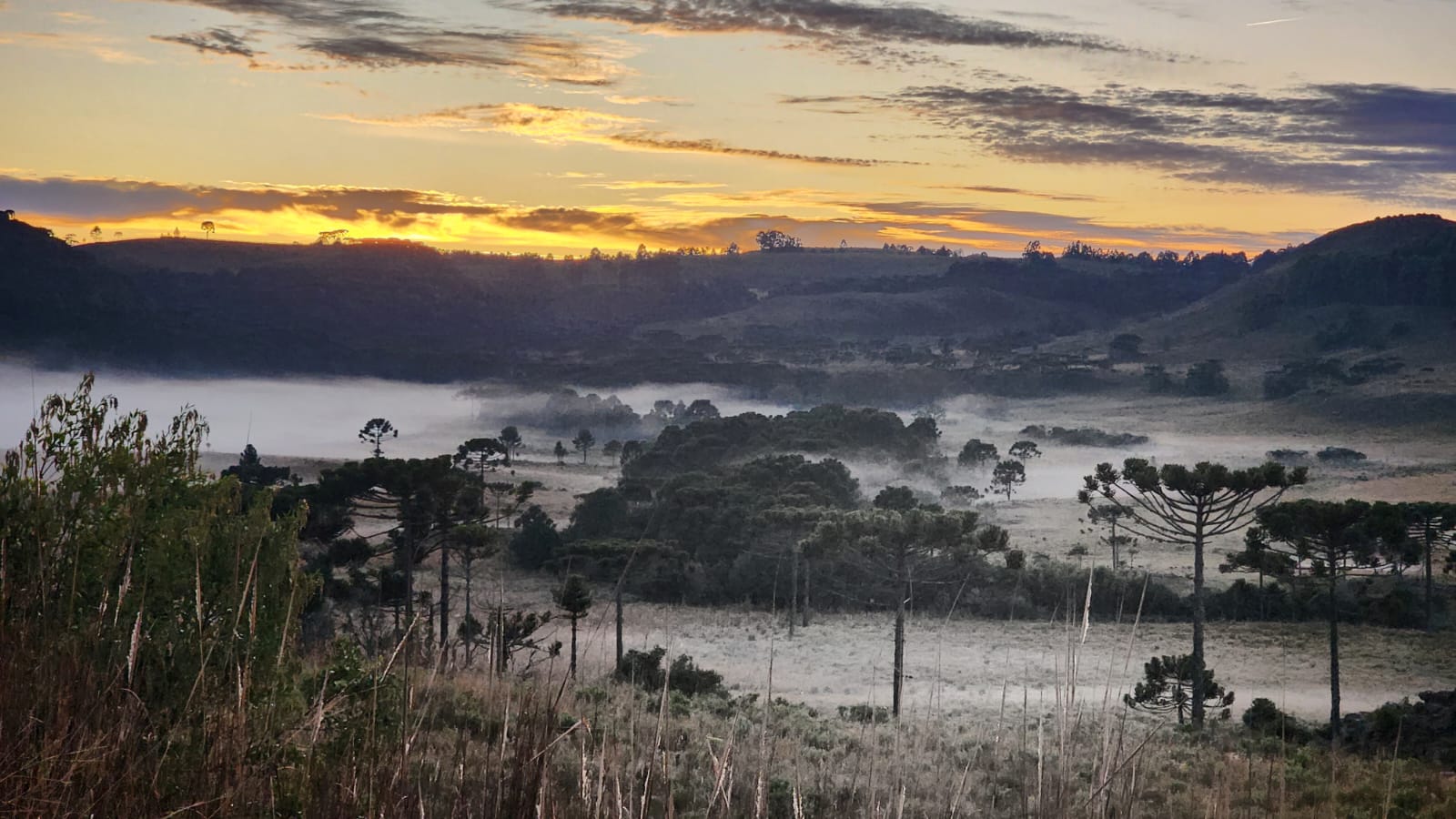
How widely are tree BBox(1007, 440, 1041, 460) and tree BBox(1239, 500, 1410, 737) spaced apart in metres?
56.9

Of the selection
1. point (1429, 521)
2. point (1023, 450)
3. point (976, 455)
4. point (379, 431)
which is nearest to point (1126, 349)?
point (1023, 450)

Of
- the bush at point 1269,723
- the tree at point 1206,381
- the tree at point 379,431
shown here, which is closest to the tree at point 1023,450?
the tree at point 1206,381

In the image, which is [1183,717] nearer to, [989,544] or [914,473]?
[989,544]

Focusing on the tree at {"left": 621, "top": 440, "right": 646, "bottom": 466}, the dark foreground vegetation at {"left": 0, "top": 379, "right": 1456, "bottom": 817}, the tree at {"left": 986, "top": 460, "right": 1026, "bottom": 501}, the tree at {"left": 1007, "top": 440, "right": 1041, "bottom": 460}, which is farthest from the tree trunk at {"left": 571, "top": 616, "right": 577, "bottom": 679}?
the tree at {"left": 1007, "top": 440, "right": 1041, "bottom": 460}

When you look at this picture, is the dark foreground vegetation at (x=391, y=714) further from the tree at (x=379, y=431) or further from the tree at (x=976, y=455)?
the tree at (x=976, y=455)

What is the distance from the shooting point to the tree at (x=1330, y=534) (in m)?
22.2

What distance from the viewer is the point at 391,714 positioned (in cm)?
625

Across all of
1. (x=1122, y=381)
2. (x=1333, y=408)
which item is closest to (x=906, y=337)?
(x=1122, y=381)

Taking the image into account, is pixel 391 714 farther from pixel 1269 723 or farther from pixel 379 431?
pixel 379 431

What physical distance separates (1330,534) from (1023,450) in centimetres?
6458

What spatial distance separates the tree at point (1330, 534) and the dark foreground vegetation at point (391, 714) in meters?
0.19

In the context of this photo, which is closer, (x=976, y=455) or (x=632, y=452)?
(x=632, y=452)

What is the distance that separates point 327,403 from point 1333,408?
127947 mm

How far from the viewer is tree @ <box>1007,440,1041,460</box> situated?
85.8 metres
